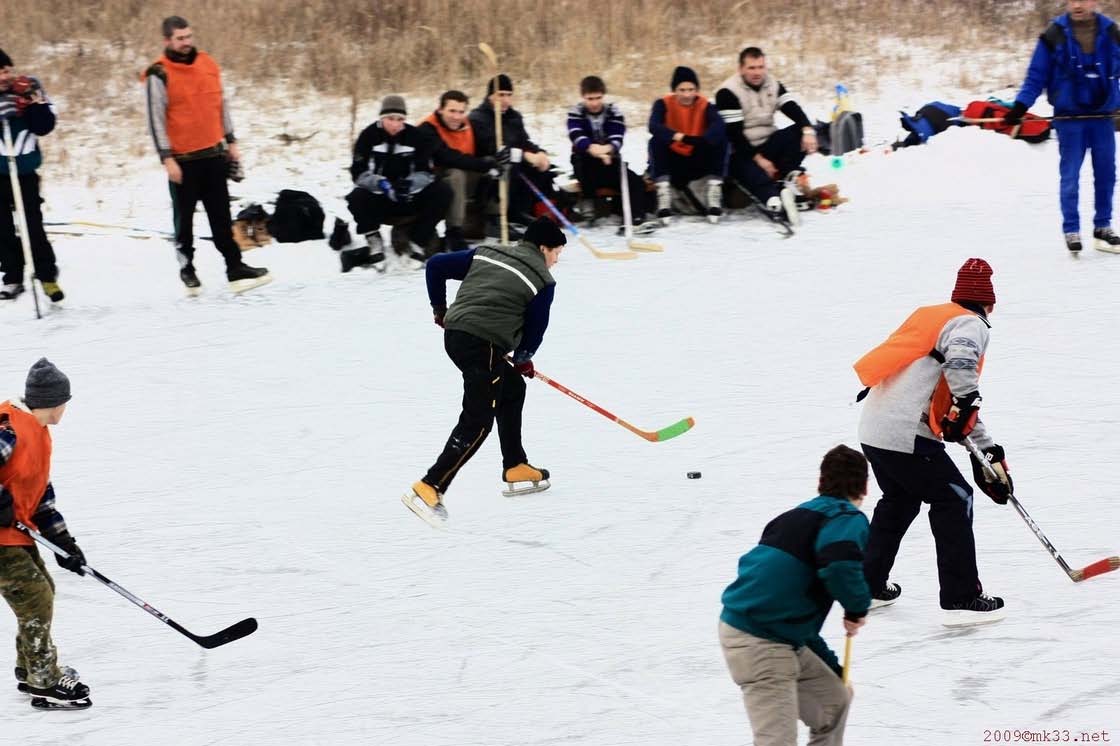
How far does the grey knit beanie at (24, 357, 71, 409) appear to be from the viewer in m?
4.13

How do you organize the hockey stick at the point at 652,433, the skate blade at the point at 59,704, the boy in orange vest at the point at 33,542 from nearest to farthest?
the boy in orange vest at the point at 33,542, the skate blade at the point at 59,704, the hockey stick at the point at 652,433

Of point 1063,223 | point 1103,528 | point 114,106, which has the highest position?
point 114,106

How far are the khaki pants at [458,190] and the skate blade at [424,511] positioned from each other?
10.7ft

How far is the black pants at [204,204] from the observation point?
795 centimetres

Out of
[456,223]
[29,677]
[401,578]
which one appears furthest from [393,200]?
[29,677]

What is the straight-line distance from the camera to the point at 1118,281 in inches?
304

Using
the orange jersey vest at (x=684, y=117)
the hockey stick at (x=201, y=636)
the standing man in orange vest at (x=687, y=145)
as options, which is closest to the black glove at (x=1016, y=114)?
the standing man in orange vest at (x=687, y=145)

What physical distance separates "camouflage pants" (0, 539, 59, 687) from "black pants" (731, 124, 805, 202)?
18.8 ft

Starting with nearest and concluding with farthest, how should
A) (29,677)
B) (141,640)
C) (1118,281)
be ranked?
(29,677), (141,640), (1118,281)

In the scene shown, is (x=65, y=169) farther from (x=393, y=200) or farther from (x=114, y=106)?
(x=393, y=200)

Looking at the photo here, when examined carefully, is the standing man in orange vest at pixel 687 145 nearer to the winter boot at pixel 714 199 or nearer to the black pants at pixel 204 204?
the winter boot at pixel 714 199

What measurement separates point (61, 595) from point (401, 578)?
3.98 ft

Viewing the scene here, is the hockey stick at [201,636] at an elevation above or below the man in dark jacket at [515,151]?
below

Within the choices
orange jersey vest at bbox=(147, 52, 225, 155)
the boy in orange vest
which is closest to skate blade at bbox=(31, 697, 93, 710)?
the boy in orange vest
